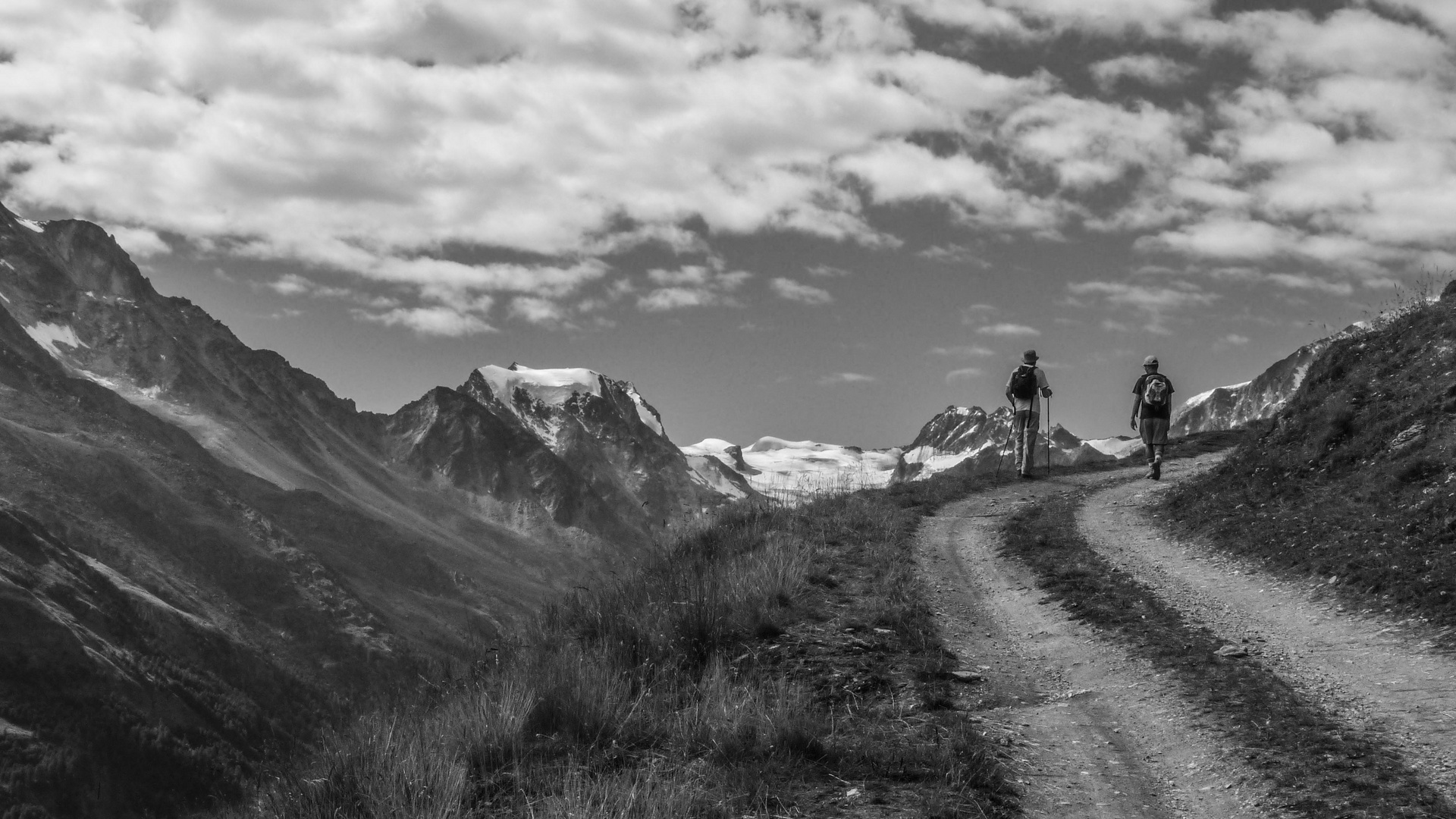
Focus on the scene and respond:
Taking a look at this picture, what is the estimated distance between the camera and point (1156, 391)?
26531mm

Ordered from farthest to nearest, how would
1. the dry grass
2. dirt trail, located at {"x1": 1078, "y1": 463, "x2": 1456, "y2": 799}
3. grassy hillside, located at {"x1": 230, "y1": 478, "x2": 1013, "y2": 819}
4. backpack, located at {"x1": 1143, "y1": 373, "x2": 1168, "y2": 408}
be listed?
backpack, located at {"x1": 1143, "y1": 373, "x2": 1168, "y2": 408}, dirt trail, located at {"x1": 1078, "y1": 463, "x2": 1456, "y2": 799}, grassy hillside, located at {"x1": 230, "y1": 478, "x2": 1013, "y2": 819}, the dry grass

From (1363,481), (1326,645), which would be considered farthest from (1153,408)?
(1326,645)

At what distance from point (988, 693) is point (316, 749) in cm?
610

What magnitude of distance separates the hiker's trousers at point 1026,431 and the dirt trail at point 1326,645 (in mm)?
10192

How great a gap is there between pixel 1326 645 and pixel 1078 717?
10.8ft

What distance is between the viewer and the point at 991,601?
1495cm

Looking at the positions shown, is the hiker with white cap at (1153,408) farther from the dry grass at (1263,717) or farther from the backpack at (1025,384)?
the dry grass at (1263,717)

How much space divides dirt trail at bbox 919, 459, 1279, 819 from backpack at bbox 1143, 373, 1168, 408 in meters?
12.1

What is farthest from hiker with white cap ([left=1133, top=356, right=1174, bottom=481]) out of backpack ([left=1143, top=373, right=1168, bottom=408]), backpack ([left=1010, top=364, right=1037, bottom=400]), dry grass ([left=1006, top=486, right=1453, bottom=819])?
dry grass ([left=1006, top=486, right=1453, bottom=819])

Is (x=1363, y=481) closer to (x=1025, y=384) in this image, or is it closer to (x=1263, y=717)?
(x=1263, y=717)

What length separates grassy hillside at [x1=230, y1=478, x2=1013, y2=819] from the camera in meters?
7.81

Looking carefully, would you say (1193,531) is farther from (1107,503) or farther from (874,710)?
(874,710)

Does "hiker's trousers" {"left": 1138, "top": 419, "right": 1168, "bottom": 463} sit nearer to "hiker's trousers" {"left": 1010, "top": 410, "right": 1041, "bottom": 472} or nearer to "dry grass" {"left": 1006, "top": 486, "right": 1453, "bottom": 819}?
"hiker's trousers" {"left": 1010, "top": 410, "right": 1041, "bottom": 472}

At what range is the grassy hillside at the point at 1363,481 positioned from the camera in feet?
43.3
